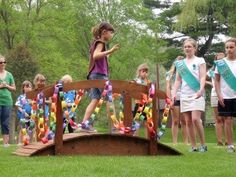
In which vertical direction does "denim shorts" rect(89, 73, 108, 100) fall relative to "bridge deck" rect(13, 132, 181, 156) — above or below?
above

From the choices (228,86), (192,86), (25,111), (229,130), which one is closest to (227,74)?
(228,86)

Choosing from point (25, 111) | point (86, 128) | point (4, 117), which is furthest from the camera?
point (4, 117)

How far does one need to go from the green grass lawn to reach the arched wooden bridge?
406 mm

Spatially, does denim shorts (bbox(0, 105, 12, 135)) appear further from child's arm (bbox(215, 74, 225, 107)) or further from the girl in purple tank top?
child's arm (bbox(215, 74, 225, 107))

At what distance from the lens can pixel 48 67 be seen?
1468 inches

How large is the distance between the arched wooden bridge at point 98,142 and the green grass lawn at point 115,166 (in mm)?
406

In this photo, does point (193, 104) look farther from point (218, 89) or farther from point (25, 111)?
point (25, 111)

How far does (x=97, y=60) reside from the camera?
9.52 metres

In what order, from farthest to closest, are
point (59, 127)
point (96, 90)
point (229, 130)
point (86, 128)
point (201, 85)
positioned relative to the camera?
1. point (229, 130)
2. point (96, 90)
3. point (201, 85)
4. point (86, 128)
5. point (59, 127)

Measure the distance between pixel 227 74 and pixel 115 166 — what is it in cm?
353

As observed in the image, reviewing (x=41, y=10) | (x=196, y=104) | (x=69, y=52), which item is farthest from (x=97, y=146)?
(x=69, y=52)

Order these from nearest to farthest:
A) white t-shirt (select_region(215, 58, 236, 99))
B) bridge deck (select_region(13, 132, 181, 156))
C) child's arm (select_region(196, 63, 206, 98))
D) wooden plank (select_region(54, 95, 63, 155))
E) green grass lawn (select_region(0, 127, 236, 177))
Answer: green grass lawn (select_region(0, 127, 236, 177)), wooden plank (select_region(54, 95, 63, 155)), bridge deck (select_region(13, 132, 181, 156)), child's arm (select_region(196, 63, 206, 98)), white t-shirt (select_region(215, 58, 236, 99))

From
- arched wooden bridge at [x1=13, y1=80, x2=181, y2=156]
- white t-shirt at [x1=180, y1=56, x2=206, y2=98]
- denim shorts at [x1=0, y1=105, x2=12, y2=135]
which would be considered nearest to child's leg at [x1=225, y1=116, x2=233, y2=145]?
white t-shirt at [x1=180, y1=56, x2=206, y2=98]

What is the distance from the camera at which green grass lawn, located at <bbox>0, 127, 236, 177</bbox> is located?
20.9 feet
